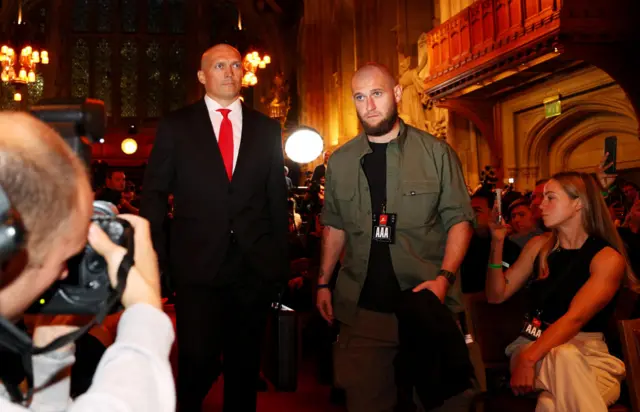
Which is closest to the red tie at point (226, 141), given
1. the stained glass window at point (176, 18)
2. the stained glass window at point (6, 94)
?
the stained glass window at point (176, 18)

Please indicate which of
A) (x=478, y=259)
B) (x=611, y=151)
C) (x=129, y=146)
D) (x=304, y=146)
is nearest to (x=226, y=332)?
(x=478, y=259)

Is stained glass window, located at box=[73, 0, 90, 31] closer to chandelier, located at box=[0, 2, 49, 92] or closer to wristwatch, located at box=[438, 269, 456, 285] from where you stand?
chandelier, located at box=[0, 2, 49, 92]

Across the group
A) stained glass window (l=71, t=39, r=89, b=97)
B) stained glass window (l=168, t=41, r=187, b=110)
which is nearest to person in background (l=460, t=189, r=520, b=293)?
stained glass window (l=168, t=41, r=187, b=110)

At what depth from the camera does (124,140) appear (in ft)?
98.8

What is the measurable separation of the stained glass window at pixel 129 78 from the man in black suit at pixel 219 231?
3147 cm

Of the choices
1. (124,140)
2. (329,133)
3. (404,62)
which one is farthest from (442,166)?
Answer: (124,140)

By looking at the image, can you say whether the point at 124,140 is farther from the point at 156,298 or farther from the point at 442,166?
the point at 156,298

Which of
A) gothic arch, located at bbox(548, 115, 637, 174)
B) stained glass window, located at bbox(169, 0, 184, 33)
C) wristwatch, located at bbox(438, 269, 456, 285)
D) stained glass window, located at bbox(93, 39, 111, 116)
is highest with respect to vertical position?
stained glass window, located at bbox(169, 0, 184, 33)

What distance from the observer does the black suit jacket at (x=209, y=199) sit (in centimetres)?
339

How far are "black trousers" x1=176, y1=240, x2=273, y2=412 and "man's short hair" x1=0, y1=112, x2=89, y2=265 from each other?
7.69 feet

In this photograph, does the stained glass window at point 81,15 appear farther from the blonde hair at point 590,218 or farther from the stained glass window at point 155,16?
the blonde hair at point 590,218

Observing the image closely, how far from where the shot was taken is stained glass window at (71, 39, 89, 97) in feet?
111

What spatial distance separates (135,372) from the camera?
3.44 feet

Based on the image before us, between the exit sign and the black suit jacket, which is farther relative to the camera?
the exit sign
